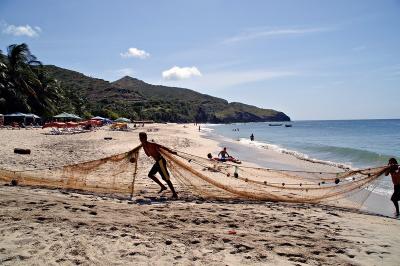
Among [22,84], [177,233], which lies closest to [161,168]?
[177,233]

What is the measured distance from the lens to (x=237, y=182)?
12.4 metres

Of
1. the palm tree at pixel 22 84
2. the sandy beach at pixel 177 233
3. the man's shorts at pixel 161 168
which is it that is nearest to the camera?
the sandy beach at pixel 177 233

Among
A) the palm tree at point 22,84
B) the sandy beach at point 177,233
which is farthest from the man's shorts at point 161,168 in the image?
the palm tree at point 22,84

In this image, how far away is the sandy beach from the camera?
470 centimetres

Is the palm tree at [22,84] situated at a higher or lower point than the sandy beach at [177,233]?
higher

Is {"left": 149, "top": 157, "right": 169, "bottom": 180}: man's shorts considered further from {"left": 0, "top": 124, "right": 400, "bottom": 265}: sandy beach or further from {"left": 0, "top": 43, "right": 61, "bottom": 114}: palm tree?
{"left": 0, "top": 43, "right": 61, "bottom": 114}: palm tree

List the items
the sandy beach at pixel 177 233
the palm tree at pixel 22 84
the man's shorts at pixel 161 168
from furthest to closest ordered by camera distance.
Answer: the palm tree at pixel 22 84 < the man's shorts at pixel 161 168 < the sandy beach at pixel 177 233

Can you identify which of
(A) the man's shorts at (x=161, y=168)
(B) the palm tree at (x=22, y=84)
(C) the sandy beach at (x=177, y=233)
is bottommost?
(C) the sandy beach at (x=177, y=233)

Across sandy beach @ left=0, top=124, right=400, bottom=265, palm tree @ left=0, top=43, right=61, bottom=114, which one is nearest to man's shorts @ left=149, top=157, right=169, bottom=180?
sandy beach @ left=0, top=124, right=400, bottom=265

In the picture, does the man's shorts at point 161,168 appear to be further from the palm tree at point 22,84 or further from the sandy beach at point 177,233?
the palm tree at point 22,84

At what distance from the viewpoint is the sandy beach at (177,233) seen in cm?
470

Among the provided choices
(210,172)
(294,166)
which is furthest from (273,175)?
(294,166)

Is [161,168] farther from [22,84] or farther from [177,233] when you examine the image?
[22,84]

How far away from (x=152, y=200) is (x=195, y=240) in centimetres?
269
